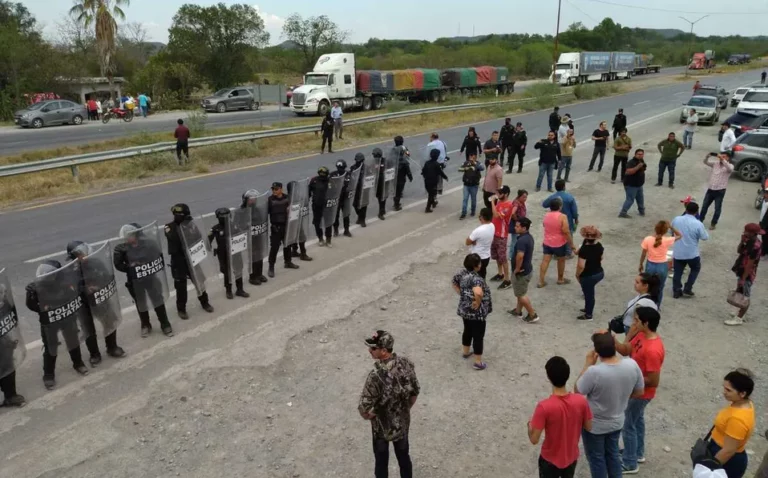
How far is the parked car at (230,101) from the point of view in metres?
39.0

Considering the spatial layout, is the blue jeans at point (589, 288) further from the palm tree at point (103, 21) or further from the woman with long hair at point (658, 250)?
the palm tree at point (103, 21)

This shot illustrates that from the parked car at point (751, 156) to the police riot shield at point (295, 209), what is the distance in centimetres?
1369

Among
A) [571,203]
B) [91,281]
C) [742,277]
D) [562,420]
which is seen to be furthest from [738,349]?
[91,281]

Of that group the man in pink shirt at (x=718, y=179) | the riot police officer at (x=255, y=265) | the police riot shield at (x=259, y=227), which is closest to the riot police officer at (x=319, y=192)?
the police riot shield at (x=259, y=227)

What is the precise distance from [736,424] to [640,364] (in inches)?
35.9

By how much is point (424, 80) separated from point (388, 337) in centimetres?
4120

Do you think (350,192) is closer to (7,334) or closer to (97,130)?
(7,334)

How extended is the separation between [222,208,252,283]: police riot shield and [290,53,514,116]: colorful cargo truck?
24789mm

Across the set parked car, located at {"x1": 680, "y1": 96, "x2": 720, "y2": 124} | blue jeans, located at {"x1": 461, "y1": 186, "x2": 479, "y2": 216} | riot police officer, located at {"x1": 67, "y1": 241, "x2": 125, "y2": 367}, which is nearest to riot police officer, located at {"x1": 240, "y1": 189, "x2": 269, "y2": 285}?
riot police officer, located at {"x1": 67, "y1": 241, "x2": 125, "y2": 367}

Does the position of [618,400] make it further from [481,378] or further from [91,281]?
[91,281]

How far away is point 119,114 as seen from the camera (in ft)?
112

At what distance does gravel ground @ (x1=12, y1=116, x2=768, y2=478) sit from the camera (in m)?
4.95

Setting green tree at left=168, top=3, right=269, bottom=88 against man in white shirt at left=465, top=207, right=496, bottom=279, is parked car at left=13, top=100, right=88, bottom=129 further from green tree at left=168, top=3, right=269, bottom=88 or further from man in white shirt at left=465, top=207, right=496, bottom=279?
man in white shirt at left=465, top=207, right=496, bottom=279

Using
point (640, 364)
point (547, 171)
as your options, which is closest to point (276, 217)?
point (640, 364)
